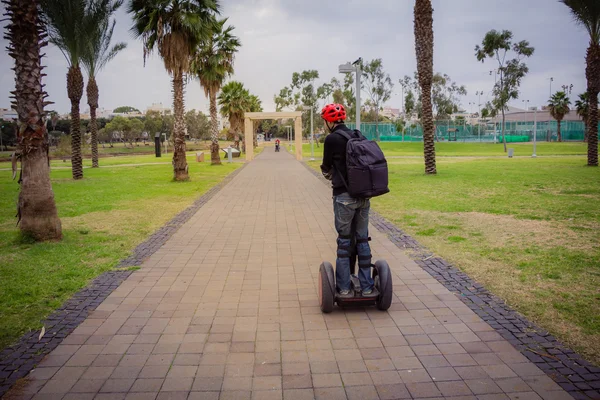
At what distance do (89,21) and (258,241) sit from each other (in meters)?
17.8

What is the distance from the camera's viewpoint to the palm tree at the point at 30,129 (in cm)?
757

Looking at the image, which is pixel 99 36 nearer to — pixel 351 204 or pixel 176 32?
pixel 176 32

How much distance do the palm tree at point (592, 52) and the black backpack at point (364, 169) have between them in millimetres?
21881

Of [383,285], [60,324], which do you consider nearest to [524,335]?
[383,285]

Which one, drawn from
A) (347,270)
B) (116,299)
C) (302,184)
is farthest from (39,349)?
(302,184)

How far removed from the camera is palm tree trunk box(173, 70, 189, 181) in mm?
18609

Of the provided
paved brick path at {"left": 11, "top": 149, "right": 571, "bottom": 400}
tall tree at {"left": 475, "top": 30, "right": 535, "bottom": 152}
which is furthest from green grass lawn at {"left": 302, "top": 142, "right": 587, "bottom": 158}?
paved brick path at {"left": 11, "top": 149, "right": 571, "bottom": 400}

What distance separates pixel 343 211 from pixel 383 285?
2.74ft

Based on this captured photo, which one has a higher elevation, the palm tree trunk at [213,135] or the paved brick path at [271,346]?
the palm tree trunk at [213,135]

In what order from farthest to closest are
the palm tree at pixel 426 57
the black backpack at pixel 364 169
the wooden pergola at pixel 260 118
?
the wooden pergola at pixel 260 118
the palm tree at pixel 426 57
the black backpack at pixel 364 169

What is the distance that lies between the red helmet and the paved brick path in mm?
1945

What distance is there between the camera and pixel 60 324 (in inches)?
176

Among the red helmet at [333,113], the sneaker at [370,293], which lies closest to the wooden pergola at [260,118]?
the red helmet at [333,113]

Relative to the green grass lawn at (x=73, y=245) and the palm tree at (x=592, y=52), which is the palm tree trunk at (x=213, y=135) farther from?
the palm tree at (x=592, y=52)
